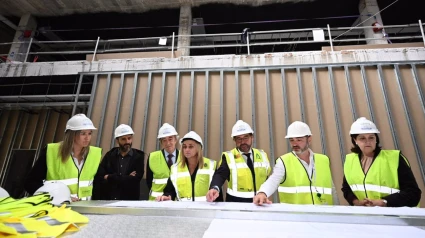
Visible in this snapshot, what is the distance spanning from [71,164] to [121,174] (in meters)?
0.74

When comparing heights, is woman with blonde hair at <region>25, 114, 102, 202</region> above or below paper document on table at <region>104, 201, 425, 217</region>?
above

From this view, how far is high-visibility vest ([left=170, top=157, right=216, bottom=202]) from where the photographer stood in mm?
2721

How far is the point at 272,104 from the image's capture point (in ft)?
16.8

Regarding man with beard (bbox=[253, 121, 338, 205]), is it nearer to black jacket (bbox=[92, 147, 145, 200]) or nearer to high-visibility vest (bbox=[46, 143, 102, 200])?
black jacket (bbox=[92, 147, 145, 200])

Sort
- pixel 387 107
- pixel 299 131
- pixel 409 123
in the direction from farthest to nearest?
pixel 387 107 → pixel 409 123 → pixel 299 131

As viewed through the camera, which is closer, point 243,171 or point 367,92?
point 243,171

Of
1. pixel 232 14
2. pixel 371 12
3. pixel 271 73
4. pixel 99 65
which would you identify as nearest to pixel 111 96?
pixel 99 65

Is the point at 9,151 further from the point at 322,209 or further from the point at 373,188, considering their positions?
the point at 373,188

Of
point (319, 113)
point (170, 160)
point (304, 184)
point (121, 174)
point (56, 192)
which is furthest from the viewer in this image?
point (319, 113)

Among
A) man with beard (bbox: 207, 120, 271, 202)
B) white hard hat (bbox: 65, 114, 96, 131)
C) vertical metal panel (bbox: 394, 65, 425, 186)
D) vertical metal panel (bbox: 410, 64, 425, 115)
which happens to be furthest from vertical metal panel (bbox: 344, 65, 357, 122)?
white hard hat (bbox: 65, 114, 96, 131)

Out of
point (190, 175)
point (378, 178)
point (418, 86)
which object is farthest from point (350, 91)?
point (190, 175)

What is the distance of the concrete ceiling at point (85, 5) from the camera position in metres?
10.5

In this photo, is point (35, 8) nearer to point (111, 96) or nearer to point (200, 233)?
point (111, 96)

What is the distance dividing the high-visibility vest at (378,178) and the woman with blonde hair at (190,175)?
1784 millimetres
